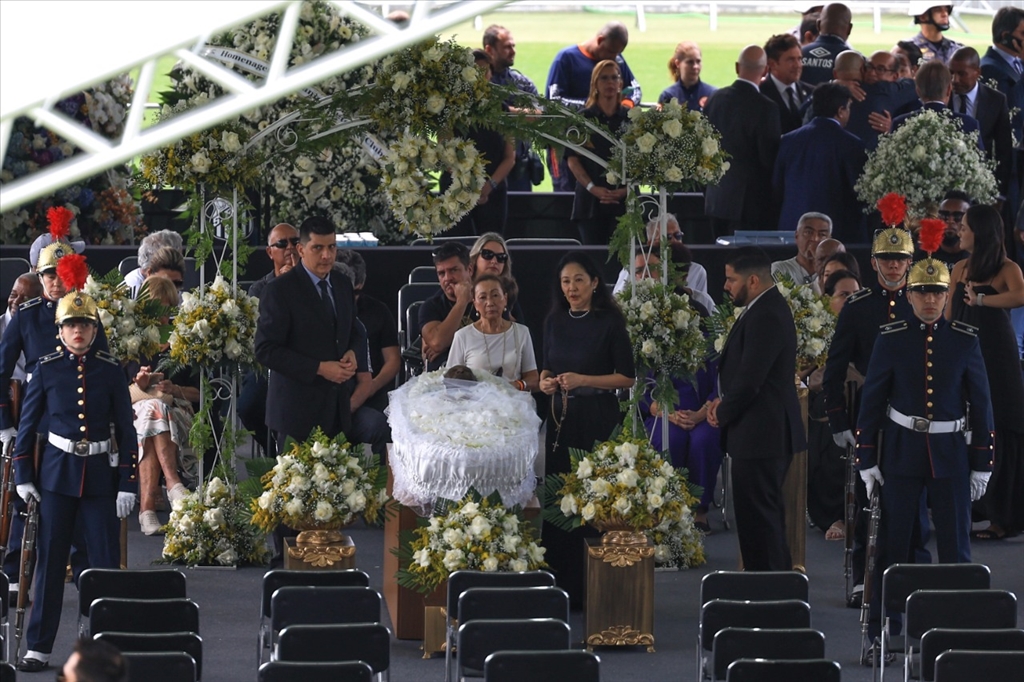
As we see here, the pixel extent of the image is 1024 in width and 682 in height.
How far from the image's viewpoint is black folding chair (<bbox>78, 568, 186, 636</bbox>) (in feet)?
24.4

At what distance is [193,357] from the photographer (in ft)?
32.6

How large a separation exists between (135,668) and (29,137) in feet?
29.3

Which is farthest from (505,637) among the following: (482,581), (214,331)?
(214,331)

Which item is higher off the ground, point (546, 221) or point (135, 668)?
point (546, 221)

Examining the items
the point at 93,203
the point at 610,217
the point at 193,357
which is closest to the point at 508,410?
the point at 193,357

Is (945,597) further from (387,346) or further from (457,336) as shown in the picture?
(387,346)

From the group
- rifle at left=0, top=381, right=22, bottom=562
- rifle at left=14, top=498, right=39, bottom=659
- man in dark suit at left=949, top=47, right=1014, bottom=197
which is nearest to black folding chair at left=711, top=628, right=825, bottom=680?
rifle at left=14, top=498, right=39, bottom=659

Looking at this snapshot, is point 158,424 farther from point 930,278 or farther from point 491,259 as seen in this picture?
point 930,278

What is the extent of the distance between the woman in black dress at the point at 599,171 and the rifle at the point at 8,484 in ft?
14.9

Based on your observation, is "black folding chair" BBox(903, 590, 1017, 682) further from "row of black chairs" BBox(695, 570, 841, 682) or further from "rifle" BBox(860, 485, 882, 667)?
"rifle" BBox(860, 485, 882, 667)

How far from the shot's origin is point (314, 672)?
242 inches

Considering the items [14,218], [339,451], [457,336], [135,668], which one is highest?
[14,218]

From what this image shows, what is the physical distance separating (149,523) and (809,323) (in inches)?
170

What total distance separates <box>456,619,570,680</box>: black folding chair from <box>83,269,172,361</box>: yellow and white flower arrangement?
4075 millimetres
